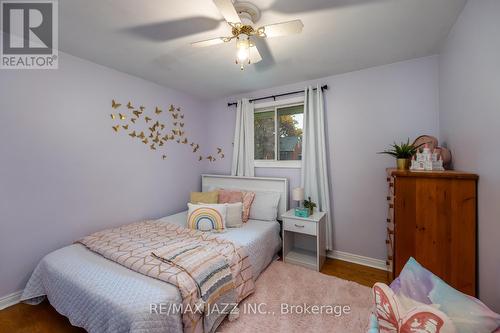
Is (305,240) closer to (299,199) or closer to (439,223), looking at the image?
(299,199)

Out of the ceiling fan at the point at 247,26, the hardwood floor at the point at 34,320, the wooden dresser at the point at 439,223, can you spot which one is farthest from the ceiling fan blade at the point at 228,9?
the hardwood floor at the point at 34,320

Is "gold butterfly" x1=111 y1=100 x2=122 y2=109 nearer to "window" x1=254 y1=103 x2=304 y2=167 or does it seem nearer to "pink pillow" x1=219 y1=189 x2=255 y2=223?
"pink pillow" x1=219 y1=189 x2=255 y2=223

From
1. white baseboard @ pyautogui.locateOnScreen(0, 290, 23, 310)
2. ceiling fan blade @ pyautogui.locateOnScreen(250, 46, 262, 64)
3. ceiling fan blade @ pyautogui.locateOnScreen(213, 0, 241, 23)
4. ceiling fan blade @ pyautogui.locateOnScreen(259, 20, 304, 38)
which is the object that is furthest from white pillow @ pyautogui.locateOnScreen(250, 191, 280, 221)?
white baseboard @ pyautogui.locateOnScreen(0, 290, 23, 310)

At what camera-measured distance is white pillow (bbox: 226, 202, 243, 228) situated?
8.54ft

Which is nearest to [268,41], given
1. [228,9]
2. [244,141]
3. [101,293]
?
[228,9]

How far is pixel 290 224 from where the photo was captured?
2.62m

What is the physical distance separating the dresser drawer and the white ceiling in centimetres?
190

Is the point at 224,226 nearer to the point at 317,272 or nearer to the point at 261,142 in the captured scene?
the point at 317,272

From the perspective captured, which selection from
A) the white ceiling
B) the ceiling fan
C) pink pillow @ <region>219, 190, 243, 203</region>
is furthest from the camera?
pink pillow @ <region>219, 190, 243, 203</region>

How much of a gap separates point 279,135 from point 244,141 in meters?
0.58

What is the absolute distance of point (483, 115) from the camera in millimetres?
1301

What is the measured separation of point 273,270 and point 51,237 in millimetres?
2391

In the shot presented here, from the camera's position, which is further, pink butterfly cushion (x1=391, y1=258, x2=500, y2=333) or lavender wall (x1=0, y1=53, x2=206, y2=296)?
lavender wall (x1=0, y1=53, x2=206, y2=296)

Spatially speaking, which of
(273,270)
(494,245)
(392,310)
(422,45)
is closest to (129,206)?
(273,270)
